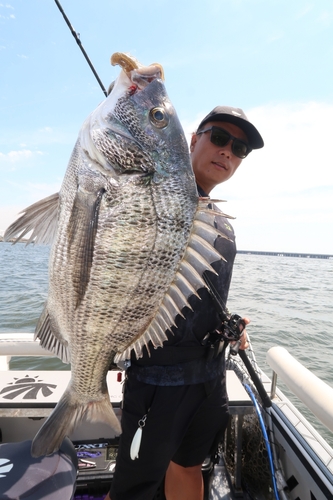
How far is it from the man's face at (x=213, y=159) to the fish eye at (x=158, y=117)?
33.9 inches

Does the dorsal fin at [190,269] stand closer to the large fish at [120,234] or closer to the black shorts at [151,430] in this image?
the large fish at [120,234]

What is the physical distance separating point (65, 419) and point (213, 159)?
1852mm

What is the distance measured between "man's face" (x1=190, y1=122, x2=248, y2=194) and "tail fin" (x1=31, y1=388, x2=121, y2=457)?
62.4 inches

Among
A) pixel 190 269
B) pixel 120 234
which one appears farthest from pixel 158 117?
pixel 190 269

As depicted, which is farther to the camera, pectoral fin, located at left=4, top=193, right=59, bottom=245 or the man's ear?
the man's ear

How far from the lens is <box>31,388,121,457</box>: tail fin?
150 centimetres

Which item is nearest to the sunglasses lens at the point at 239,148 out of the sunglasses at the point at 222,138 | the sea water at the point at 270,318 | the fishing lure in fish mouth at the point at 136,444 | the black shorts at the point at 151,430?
the sunglasses at the point at 222,138

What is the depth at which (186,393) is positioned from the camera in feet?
6.56

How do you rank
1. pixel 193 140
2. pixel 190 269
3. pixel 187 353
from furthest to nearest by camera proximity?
pixel 193 140, pixel 187 353, pixel 190 269

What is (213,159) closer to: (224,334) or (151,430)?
(224,334)

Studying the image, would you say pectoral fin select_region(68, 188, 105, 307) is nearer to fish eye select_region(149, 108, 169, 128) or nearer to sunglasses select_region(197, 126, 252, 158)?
fish eye select_region(149, 108, 169, 128)

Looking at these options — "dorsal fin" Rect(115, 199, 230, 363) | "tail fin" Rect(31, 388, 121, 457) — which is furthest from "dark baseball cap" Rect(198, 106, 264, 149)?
"tail fin" Rect(31, 388, 121, 457)

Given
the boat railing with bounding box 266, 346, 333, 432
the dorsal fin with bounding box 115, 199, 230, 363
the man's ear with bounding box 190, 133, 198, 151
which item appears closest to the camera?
the dorsal fin with bounding box 115, 199, 230, 363

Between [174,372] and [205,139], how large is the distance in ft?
5.34
